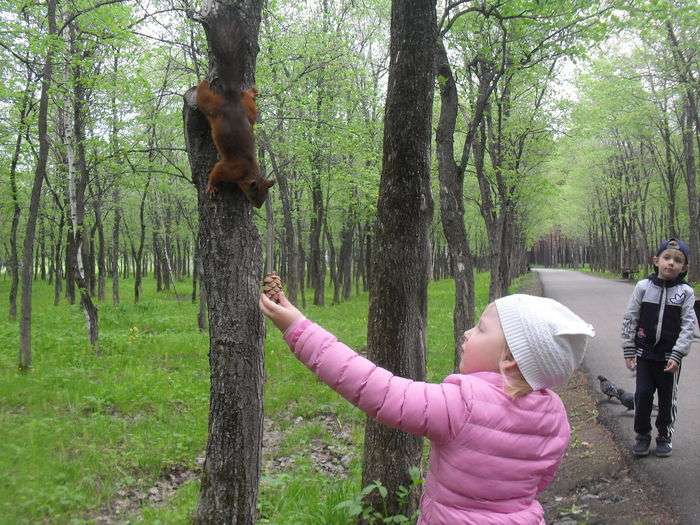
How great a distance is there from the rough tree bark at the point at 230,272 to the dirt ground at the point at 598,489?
314cm

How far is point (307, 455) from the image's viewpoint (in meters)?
6.79

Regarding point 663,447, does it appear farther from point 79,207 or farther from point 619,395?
point 79,207

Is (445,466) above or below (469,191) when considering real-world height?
below

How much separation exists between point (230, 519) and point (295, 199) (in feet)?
67.7

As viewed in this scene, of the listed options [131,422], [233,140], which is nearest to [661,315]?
[233,140]

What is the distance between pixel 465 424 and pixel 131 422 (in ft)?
22.1

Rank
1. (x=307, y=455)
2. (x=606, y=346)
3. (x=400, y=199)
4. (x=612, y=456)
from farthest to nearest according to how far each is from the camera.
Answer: (x=606, y=346)
(x=307, y=455)
(x=612, y=456)
(x=400, y=199)

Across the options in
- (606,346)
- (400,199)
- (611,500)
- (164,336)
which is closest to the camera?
(400,199)

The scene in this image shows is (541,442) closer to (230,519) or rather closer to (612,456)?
(230,519)

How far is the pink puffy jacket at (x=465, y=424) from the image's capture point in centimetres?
175

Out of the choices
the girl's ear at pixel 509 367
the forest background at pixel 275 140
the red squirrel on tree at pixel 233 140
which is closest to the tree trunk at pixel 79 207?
the forest background at pixel 275 140

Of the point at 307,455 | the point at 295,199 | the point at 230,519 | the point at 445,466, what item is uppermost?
the point at 295,199

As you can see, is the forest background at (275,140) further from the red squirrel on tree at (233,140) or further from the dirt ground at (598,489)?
the dirt ground at (598,489)

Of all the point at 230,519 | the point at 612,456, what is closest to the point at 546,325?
the point at 230,519
